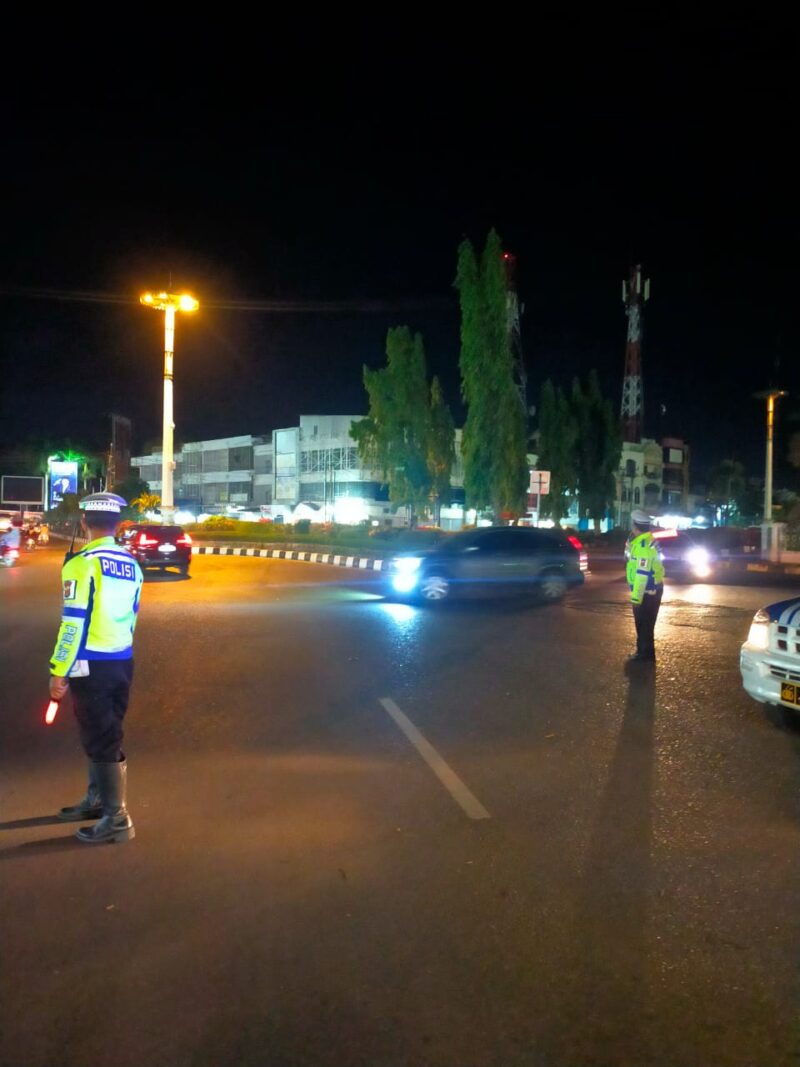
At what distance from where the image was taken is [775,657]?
7.27 m

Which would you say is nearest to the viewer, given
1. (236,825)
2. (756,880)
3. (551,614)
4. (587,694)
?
(756,880)

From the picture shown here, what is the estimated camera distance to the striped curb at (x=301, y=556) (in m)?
29.2

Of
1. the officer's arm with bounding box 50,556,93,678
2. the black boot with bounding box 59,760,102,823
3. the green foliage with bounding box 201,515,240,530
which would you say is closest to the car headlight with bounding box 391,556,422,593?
the black boot with bounding box 59,760,102,823

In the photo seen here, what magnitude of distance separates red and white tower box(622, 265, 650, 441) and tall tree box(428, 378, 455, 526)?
3446 centimetres

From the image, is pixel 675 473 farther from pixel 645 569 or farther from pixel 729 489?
pixel 645 569

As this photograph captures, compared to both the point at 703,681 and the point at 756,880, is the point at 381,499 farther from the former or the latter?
the point at 756,880

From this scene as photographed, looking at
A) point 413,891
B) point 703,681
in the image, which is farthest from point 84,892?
point 703,681

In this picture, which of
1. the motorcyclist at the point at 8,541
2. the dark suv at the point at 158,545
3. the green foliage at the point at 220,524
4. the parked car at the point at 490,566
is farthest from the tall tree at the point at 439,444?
the parked car at the point at 490,566

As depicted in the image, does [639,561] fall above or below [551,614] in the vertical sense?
above

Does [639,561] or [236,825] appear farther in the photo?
Result: [639,561]

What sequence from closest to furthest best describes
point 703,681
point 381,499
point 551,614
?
point 703,681, point 551,614, point 381,499

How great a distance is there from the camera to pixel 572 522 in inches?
Result: 2714

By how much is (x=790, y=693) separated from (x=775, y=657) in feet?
1.00

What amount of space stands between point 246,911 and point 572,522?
66.3m
